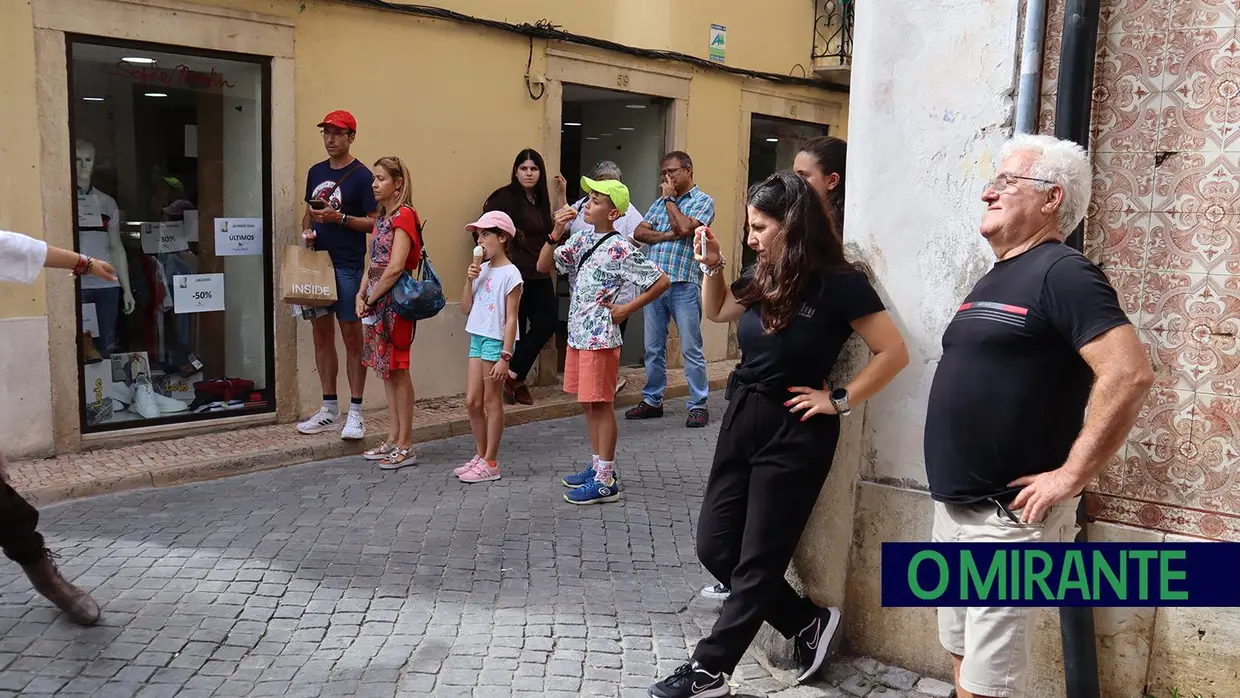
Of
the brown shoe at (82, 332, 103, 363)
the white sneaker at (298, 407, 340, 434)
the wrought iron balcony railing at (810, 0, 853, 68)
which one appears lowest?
the white sneaker at (298, 407, 340, 434)

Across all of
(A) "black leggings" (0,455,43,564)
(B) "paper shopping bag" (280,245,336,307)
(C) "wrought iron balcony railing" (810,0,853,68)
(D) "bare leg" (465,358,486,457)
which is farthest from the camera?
(C) "wrought iron balcony railing" (810,0,853,68)

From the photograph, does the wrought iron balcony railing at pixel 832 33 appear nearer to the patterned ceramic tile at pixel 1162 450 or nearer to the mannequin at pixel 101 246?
the mannequin at pixel 101 246

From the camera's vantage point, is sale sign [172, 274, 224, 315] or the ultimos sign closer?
the ultimos sign

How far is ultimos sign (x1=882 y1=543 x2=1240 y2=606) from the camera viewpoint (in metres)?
2.99

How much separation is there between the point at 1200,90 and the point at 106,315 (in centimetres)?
659

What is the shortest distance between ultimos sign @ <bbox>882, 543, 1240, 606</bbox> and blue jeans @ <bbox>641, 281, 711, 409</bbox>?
5427mm

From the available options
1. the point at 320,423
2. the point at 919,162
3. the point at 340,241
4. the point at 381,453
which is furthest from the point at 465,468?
the point at 919,162

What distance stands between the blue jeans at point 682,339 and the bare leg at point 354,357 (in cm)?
242

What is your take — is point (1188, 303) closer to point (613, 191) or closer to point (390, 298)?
point (613, 191)

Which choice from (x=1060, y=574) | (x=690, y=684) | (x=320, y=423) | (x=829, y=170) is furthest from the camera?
(x=320, y=423)

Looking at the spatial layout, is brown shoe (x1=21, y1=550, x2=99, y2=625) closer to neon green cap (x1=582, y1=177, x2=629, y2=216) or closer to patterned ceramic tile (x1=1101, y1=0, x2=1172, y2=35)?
neon green cap (x1=582, y1=177, x2=629, y2=216)

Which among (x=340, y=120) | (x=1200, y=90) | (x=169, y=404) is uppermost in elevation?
(x=340, y=120)

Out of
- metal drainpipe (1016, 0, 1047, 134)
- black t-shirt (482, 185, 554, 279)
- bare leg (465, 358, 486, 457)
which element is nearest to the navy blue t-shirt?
black t-shirt (482, 185, 554, 279)

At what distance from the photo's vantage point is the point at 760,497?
3.85 meters
